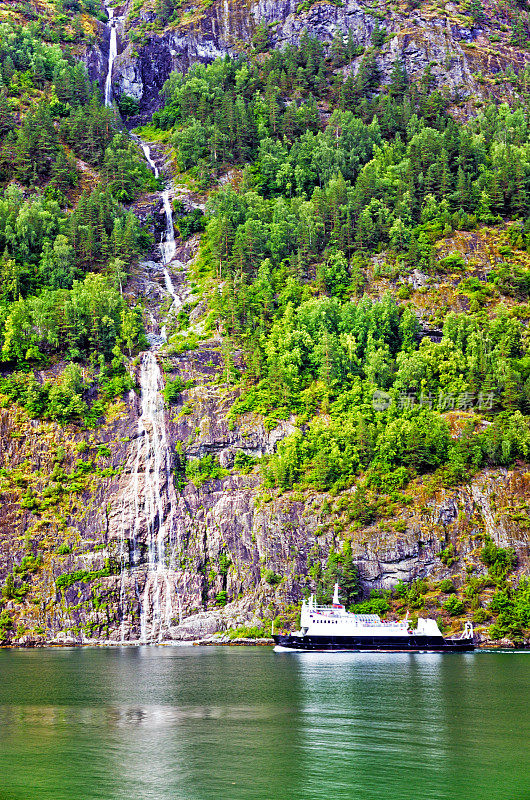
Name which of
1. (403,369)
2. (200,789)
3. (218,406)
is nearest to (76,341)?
(218,406)

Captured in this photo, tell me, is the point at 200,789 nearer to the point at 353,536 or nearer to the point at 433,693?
the point at 433,693

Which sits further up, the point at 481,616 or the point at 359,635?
the point at 481,616

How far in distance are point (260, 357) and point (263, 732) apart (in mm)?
78818

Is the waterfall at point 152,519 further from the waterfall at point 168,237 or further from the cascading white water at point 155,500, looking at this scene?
the waterfall at point 168,237

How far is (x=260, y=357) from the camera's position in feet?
394

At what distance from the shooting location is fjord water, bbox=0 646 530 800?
34719mm

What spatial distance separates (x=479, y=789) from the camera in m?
34.1

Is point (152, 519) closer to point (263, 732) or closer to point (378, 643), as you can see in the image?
point (378, 643)

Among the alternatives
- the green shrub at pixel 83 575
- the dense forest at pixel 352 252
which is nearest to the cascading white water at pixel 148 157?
the dense forest at pixel 352 252

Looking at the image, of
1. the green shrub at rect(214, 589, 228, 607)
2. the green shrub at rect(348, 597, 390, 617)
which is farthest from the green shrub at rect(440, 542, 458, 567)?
the green shrub at rect(214, 589, 228, 607)

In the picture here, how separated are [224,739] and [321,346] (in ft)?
260

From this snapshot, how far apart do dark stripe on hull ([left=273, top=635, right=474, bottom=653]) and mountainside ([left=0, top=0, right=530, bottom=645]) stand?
2804 mm

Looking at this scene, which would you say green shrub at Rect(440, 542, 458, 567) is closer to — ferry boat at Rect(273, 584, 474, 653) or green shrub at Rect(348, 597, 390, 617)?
ferry boat at Rect(273, 584, 474, 653)

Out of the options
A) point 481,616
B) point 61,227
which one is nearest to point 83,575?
point 481,616
